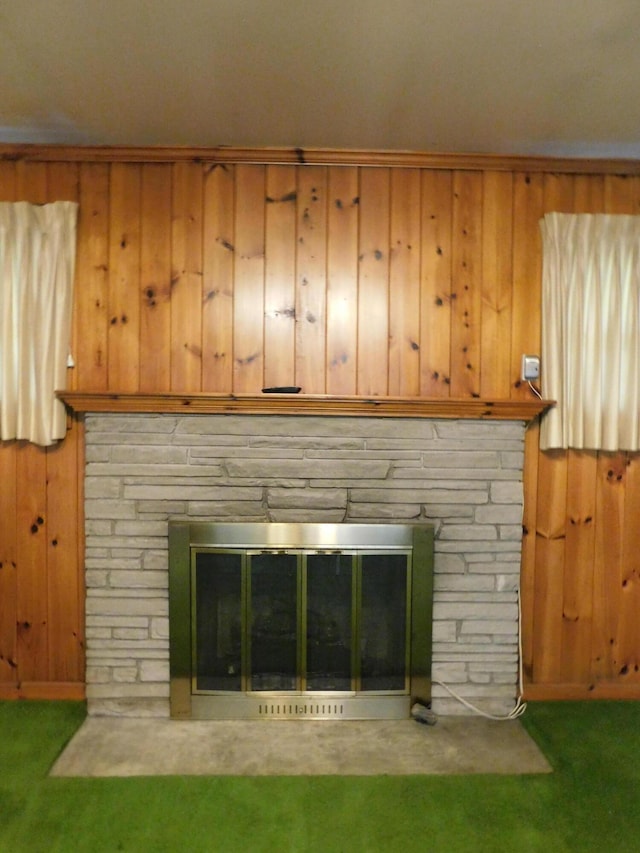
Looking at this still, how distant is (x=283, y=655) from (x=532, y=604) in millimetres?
1109

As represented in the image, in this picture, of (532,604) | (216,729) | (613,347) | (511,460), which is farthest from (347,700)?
(613,347)

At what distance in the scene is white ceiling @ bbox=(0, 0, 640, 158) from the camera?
1480 millimetres

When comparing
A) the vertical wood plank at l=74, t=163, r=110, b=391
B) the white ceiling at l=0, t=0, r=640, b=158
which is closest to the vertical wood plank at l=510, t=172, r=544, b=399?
the white ceiling at l=0, t=0, r=640, b=158

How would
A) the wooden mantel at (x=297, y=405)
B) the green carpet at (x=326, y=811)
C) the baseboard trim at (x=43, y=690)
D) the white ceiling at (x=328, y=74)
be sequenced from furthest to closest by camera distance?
the baseboard trim at (x=43, y=690)
the wooden mantel at (x=297, y=405)
the green carpet at (x=326, y=811)
the white ceiling at (x=328, y=74)

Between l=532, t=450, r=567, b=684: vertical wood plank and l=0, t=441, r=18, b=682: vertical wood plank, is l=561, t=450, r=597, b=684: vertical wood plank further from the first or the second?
l=0, t=441, r=18, b=682: vertical wood plank

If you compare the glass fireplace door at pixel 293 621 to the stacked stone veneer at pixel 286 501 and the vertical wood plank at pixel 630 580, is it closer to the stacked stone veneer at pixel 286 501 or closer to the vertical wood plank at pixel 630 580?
the stacked stone veneer at pixel 286 501

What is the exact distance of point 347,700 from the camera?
224cm

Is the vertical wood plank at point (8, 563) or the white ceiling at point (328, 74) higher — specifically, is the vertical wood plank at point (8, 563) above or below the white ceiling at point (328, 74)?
below

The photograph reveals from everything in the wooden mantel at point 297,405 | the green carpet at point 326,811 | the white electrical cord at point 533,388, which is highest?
the white electrical cord at point 533,388

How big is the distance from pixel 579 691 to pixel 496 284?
5.99 feet

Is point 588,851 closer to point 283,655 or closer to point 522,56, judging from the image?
point 283,655

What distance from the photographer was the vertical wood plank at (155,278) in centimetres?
228

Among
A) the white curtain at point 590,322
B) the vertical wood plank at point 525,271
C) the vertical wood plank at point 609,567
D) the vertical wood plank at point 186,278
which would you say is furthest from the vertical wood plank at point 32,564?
the vertical wood plank at point 609,567

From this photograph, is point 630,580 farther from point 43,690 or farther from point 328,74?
point 43,690
